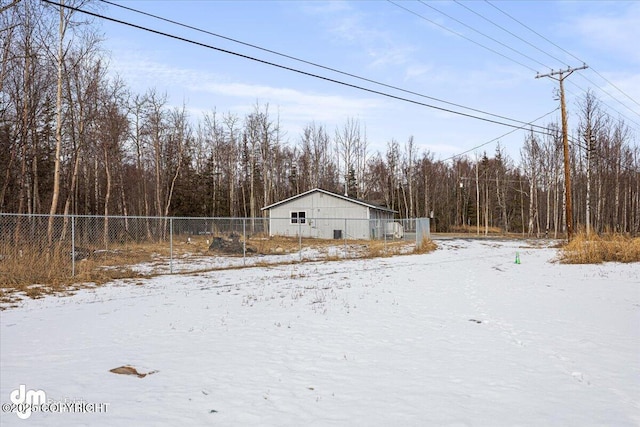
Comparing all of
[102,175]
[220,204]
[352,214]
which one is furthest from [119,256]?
[220,204]

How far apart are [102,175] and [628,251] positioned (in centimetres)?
4030

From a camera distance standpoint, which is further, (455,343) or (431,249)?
(431,249)

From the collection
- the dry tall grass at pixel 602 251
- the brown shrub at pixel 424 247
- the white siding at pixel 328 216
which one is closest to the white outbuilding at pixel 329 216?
the white siding at pixel 328 216

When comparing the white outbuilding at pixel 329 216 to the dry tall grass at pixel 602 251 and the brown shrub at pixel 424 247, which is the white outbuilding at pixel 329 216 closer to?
the brown shrub at pixel 424 247

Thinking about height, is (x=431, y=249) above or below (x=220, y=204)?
below

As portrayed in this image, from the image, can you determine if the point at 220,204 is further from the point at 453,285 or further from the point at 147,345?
the point at 147,345

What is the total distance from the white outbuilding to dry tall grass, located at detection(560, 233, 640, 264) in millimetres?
16036

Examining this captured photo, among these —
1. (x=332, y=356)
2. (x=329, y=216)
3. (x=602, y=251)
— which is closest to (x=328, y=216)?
(x=329, y=216)

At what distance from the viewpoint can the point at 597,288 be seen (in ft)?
37.5

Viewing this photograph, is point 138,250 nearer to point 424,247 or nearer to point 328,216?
point 424,247

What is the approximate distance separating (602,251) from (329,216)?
67.4ft

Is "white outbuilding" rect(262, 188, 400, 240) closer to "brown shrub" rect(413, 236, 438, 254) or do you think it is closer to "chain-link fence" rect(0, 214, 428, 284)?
"chain-link fence" rect(0, 214, 428, 284)

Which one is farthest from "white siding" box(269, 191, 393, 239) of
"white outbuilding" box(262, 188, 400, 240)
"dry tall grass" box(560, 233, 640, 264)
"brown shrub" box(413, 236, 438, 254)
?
"dry tall grass" box(560, 233, 640, 264)

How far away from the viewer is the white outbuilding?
33.6 m
